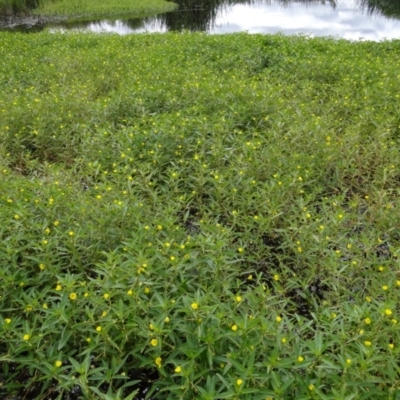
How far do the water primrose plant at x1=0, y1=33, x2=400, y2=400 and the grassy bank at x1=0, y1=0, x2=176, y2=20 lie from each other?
43.9ft

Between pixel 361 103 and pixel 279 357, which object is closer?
pixel 279 357

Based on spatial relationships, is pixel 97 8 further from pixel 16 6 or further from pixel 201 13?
pixel 201 13

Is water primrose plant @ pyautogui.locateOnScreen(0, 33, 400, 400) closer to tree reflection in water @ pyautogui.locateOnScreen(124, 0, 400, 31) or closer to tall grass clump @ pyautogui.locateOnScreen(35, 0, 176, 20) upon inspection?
tree reflection in water @ pyautogui.locateOnScreen(124, 0, 400, 31)

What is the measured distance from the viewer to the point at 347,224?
301 centimetres

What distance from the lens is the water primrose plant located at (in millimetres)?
1799

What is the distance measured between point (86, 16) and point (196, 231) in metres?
17.5

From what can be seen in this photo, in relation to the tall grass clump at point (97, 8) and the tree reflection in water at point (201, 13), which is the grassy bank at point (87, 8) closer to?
the tall grass clump at point (97, 8)

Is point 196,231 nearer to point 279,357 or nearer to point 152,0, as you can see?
point 279,357

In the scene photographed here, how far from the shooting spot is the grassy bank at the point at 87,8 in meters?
17.0

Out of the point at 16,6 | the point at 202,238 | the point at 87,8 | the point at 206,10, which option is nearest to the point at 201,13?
the point at 206,10

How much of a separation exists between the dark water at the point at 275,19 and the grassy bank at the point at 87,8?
1096 millimetres

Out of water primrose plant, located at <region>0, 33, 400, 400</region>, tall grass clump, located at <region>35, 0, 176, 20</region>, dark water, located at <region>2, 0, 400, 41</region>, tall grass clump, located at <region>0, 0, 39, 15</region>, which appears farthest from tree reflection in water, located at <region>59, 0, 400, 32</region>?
water primrose plant, located at <region>0, 33, 400, 400</region>

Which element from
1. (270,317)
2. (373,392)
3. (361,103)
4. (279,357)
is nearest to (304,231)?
(270,317)

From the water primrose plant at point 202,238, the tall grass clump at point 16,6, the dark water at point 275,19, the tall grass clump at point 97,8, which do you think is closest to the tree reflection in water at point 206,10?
the dark water at point 275,19
